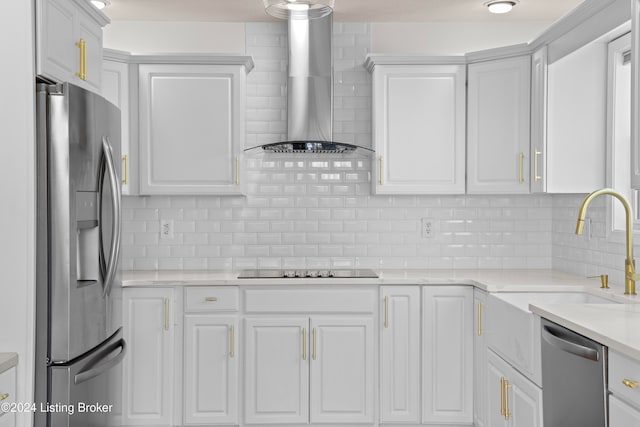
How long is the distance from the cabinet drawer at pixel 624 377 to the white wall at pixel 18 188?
78.6 inches

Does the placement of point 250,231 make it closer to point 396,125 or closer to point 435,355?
point 396,125

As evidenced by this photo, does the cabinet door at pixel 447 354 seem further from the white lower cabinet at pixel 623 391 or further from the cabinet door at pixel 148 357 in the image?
the white lower cabinet at pixel 623 391

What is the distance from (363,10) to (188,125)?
4.42 ft

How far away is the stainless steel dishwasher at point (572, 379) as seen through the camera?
6.24 ft

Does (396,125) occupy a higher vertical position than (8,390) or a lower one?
higher

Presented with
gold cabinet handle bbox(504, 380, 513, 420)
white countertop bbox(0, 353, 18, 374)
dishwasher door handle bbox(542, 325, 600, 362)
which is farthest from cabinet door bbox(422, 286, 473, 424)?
white countertop bbox(0, 353, 18, 374)

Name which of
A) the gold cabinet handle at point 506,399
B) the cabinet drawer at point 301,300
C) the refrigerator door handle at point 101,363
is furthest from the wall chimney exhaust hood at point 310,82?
the gold cabinet handle at point 506,399

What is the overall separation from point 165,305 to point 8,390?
5.04 ft

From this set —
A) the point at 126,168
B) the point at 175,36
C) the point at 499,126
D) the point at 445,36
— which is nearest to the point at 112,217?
the point at 126,168

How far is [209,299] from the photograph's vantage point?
3.50 m

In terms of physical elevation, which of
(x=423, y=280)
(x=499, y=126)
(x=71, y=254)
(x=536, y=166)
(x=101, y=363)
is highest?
(x=499, y=126)

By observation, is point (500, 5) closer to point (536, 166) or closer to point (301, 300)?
point (536, 166)

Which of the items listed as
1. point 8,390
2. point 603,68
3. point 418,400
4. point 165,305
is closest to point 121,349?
point 165,305

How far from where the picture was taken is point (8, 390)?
194 cm
